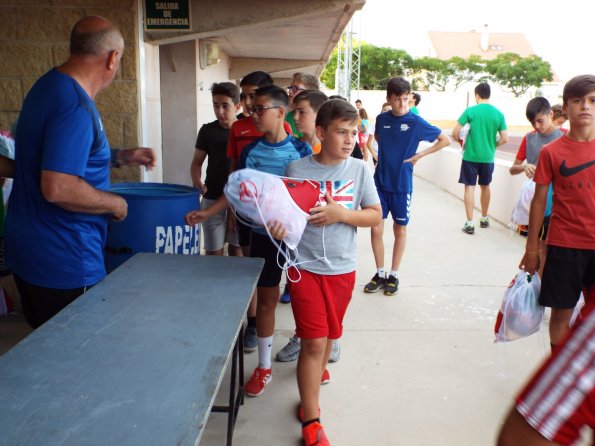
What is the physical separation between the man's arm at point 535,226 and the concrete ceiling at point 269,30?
226 centimetres

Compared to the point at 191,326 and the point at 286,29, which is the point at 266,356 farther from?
the point at 286,29

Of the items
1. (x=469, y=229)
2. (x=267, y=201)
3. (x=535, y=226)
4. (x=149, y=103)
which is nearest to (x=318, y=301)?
(x=267, y=201)

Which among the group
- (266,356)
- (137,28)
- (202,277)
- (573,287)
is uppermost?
(137,28)

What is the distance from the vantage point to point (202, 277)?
2.39 meters

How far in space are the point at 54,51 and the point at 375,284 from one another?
315 centimetres

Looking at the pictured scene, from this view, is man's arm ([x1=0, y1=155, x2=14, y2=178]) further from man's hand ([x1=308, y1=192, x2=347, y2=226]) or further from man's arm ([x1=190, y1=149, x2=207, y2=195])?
man's arm ([x1=190, y1=149, x2=207, y2=195])

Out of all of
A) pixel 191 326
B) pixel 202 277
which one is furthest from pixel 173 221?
pixel 191 326

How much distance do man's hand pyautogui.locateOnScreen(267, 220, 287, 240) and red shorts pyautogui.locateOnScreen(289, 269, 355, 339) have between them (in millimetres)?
301

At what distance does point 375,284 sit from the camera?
16.4 ft

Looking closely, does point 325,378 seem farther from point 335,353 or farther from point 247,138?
point 247,138

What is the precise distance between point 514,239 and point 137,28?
518cm

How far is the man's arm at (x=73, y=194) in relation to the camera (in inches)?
83.2

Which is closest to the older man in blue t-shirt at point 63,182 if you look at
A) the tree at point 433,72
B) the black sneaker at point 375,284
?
the black sneaker at point 375,284

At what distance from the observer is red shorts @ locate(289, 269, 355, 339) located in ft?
8.52
